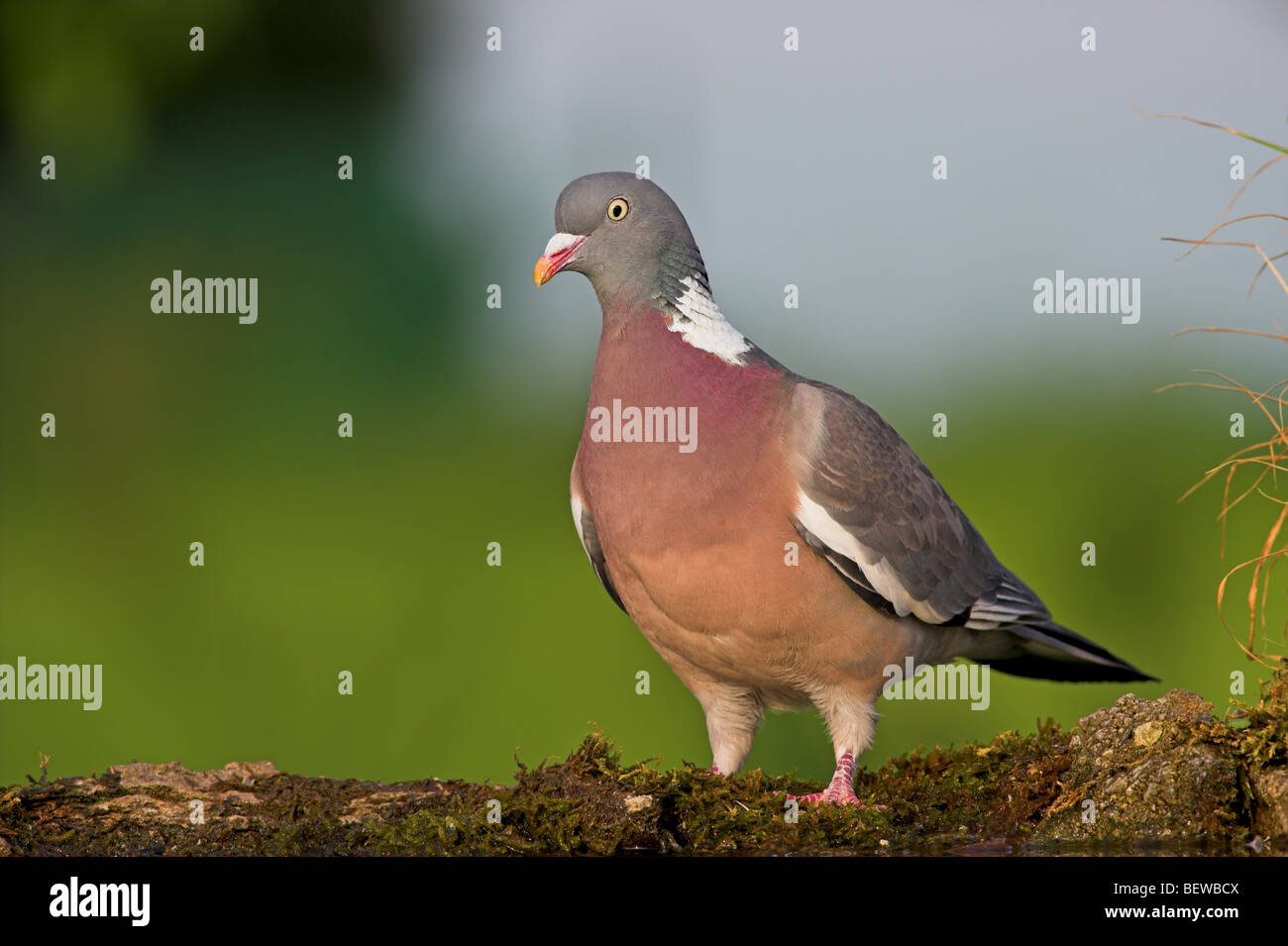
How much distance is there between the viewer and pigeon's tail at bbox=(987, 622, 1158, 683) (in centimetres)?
621

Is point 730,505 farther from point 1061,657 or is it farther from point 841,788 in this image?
point 1061,657

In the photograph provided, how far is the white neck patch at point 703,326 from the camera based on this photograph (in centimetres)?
553

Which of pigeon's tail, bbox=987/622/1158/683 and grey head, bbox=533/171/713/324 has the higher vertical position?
grey head, bbox=533/171/713/324

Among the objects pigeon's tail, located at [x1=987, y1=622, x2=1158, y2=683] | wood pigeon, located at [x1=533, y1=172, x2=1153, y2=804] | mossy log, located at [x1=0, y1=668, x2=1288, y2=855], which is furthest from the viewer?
pigeon's tail, located at [x1=987, y1=622, x2=1158, y2=683]

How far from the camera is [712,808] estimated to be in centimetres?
472

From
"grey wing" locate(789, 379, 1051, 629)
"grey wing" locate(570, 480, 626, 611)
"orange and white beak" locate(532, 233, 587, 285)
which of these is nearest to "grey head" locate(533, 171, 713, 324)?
"orange and white beak" locate(532, 233, 587, 285)

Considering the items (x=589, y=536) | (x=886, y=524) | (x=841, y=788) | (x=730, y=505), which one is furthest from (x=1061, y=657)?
(x=589, y=536)

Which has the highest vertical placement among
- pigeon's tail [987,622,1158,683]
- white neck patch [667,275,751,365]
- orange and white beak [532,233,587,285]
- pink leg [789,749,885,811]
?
orange and white beak [532,233,587,285]

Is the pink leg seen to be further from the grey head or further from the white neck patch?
the grey head

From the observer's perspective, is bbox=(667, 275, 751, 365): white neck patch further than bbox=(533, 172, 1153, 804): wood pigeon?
Yes

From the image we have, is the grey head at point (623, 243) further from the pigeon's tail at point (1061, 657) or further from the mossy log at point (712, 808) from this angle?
the pigeon's tail at point (1061, 657)

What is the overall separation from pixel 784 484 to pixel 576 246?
1348mm

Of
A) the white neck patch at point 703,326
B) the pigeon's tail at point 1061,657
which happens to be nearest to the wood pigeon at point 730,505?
the white neck patch at point 703,326

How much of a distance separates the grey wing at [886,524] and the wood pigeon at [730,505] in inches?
0.4
